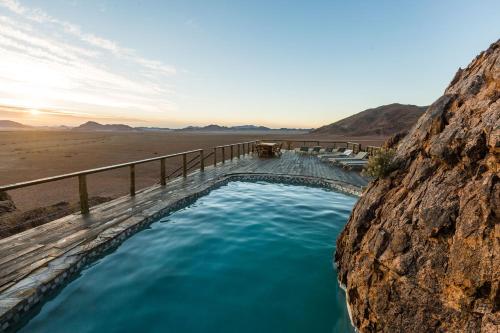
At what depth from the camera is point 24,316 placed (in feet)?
11.4

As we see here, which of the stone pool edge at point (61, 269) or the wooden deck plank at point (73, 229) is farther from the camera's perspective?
the wooden deck plank at point (73, 229)

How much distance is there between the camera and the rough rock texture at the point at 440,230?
2348 mm

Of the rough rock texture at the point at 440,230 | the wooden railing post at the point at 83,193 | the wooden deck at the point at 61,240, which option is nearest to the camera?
the rough rock texture at the point at 440,230

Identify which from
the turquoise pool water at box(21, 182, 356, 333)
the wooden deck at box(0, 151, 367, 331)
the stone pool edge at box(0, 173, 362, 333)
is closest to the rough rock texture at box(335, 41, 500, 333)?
the turquoise pool water at box(21, 182, 356, 333)

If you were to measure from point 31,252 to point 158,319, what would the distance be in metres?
2.59

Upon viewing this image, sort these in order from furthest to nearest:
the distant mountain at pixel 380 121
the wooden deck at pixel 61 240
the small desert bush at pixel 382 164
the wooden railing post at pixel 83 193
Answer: the distant mountain at pixel 380 121 < the wooden railing post at pixel 83 193 < the small desert bush at pixel 382 164 < the wooden deck at pixel 61 240

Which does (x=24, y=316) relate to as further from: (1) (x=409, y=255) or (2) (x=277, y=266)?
(1) (x=409, y=255)

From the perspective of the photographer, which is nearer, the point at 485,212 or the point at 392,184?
the point at 485,212

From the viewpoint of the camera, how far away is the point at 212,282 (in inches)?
189

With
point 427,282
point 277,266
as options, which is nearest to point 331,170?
point 277,266

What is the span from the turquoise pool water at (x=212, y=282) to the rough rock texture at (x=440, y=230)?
3.26ft

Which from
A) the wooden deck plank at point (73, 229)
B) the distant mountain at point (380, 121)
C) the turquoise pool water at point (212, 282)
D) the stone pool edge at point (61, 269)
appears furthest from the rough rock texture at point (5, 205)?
the distant mountain at point (380, 121)

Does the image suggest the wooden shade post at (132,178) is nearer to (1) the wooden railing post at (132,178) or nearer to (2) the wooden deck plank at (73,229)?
(1) the wooden railing post at (132,178)

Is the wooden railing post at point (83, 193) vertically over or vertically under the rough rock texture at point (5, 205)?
over
